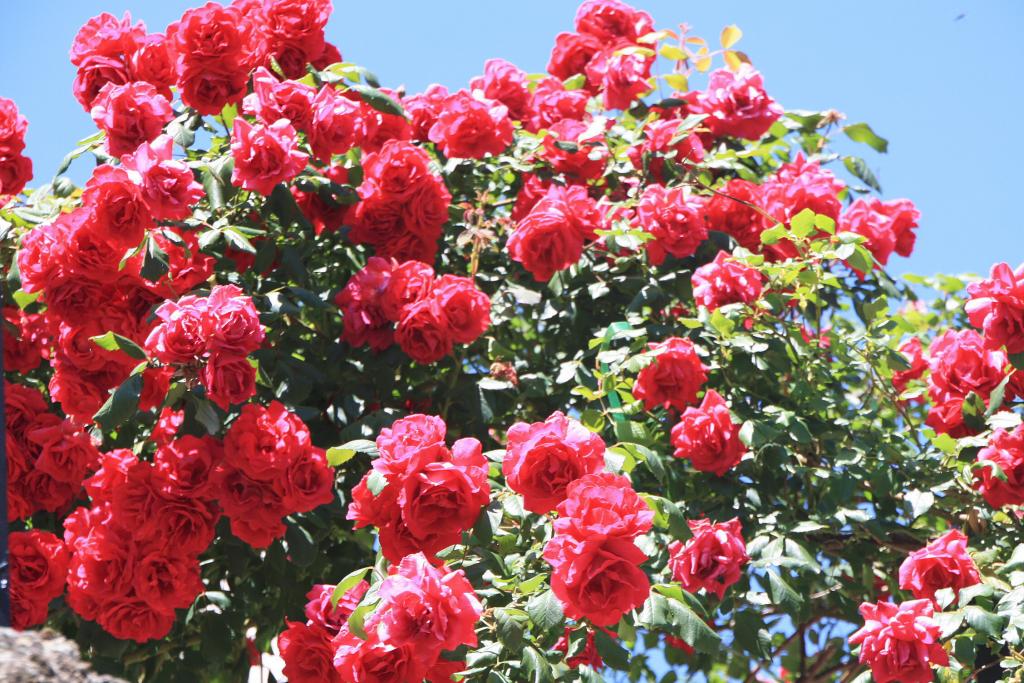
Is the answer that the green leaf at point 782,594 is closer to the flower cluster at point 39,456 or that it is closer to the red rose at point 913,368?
the red rose at point 913,368

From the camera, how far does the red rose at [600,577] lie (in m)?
1.78

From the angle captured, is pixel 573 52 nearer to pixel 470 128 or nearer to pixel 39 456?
pixel 470 128

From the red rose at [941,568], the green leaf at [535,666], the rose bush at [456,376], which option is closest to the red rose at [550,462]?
the rose bush at [456,376]

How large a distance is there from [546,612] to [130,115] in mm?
1474

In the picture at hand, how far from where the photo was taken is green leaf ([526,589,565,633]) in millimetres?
1899

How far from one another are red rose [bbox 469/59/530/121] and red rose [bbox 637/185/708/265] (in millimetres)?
654

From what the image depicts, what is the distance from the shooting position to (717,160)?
120 inches

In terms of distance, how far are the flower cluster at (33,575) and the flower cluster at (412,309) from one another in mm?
728

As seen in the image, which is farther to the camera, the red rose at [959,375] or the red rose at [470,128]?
the red rose at [470,128]

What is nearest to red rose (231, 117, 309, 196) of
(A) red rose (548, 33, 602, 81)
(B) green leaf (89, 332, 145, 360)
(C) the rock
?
(B) green leaf (89, 332, 145, 360)

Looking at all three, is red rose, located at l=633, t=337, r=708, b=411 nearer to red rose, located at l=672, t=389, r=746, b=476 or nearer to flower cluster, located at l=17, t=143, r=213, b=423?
red rose, located at l=672, t=389, r=746, b=476

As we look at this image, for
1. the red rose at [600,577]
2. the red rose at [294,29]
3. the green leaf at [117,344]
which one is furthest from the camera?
the red rose at [294,29]

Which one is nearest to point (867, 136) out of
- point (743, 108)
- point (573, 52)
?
point (743, 108)

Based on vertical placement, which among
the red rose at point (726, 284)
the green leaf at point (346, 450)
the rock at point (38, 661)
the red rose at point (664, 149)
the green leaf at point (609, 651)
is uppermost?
the red rose at point (664, 149)
